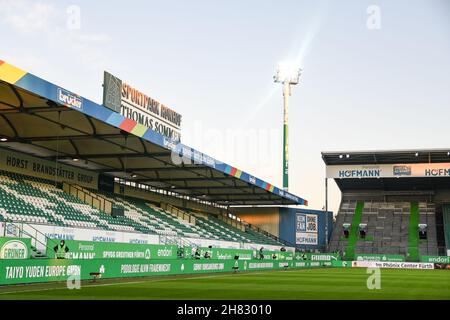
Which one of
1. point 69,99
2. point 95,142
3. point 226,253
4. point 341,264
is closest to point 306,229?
point 341,264

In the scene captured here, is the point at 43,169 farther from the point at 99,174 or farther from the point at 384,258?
the point at 384,258

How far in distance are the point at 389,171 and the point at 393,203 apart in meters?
8.63

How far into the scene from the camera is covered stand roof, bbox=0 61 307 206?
23422 mm

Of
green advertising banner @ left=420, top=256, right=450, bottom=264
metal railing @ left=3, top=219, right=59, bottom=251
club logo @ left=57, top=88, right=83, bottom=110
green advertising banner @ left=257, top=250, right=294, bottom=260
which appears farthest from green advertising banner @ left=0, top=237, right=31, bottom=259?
green advertising banner @ left=420, top=256, right=450, bottom=264

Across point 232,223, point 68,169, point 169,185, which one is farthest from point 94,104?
point 232,223

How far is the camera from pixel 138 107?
127 ft

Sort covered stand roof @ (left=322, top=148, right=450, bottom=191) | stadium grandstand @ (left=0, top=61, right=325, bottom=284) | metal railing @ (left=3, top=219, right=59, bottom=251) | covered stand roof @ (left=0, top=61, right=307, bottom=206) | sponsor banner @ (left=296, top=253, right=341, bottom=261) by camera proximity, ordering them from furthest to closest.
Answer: covered stand roof @ (left=322, top=148, right=450, bottom=191) < sponsor banner @ (left=296, top=253, right=341, bottom=261) < stadium grandstand @ (left=0, top=61, right=325, bottom=284) < metal railing @ (left=3, top=219, right=59, bottom=251) < covered stand roof @ (left=0, top=61, right=307, bottom=206)

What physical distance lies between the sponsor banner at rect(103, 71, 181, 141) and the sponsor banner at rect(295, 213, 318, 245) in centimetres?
2686

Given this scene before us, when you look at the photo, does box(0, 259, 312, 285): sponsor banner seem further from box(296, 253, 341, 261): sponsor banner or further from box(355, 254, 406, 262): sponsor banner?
box(355, 254, 406, 262): sponsor banner

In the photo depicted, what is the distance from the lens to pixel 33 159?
35.5m

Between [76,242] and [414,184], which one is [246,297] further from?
[414,184]

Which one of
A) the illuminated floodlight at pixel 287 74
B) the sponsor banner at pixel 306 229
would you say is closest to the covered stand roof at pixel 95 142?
the sponsor banner at pixel 306 229

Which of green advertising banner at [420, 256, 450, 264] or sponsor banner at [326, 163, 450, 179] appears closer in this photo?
green advertising banner at [420, 256, 450, 264]

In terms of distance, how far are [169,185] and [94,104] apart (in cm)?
2640
